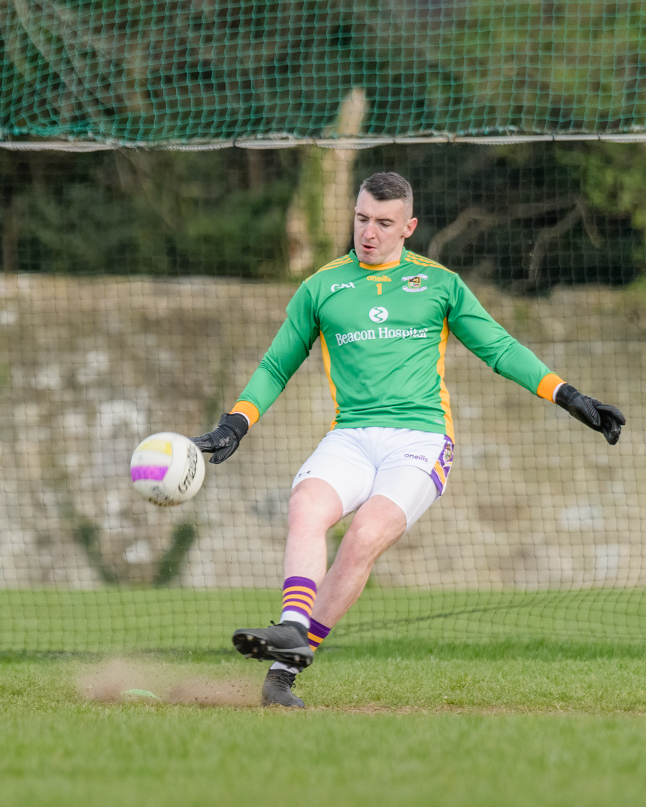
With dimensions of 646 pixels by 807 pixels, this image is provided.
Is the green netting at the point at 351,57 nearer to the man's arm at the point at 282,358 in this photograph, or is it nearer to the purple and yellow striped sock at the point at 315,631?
the man's arm at the point at 282,358

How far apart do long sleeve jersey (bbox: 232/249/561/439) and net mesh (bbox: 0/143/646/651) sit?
5.92 meters

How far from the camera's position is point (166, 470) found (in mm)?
4344

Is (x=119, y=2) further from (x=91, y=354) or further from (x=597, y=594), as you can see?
(x=597, y=594)

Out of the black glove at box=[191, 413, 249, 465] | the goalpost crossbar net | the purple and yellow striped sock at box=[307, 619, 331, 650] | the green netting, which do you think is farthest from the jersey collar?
the green netting

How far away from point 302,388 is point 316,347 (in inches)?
29.0

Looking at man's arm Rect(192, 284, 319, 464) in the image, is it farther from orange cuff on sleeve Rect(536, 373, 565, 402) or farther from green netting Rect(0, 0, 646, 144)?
green netting Rect(0, 0, 646, 144)

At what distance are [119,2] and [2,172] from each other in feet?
12.1

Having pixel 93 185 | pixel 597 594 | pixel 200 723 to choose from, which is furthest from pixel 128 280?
pixel 200 723

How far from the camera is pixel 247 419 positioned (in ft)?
16.0

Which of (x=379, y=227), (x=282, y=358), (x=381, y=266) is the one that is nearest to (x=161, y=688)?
(x=282, y=358)

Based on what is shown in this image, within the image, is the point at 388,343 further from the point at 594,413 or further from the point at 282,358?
the point at 594,413

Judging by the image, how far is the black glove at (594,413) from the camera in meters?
4.60

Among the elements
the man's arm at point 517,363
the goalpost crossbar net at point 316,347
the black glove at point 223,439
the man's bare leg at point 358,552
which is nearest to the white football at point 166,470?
the black glove at point 223,439

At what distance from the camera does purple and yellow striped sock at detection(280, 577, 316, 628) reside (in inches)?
165
